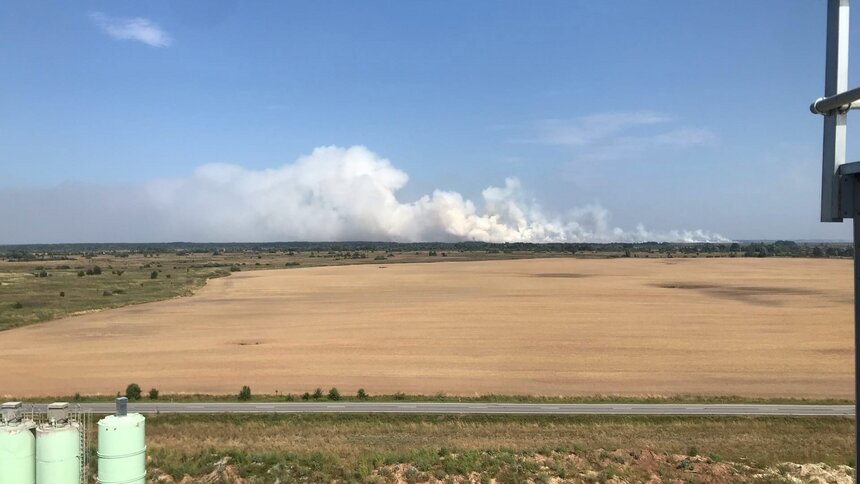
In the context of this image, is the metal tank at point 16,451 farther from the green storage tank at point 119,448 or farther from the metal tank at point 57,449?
the green storage tank at point 119,448

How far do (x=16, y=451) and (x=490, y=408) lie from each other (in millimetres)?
28912

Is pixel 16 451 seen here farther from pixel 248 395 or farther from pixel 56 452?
pixel 248 395

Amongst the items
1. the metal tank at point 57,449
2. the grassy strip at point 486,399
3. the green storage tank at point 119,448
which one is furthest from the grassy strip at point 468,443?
the metal tank at point 57,449

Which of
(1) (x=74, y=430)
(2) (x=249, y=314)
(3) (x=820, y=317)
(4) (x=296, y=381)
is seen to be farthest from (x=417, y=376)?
(3) (x=820, y=317)

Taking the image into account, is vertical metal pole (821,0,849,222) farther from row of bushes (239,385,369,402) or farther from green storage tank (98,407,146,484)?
row of bushes (239,385,369,402)

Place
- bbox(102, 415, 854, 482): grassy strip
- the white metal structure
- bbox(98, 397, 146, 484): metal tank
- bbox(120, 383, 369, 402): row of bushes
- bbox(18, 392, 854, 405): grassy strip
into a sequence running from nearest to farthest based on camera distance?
the white metal structure
bbox(98, 397, 146, 484): metal tank
bbox(102, 415, 854, 482): grassy strip
bbox(18, 392, 854, 405): grassy strip
bbox(120, 383, 369, 402): row of bushes

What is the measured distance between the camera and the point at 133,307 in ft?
323

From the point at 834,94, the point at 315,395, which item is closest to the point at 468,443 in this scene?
the point at 315,395

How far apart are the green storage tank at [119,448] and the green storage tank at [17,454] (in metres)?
1.56

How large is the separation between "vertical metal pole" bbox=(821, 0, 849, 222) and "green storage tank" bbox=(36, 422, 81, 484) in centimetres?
1495

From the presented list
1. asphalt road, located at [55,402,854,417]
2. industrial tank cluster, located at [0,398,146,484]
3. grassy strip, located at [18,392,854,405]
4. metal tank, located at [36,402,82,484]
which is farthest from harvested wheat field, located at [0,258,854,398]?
metal tank, located at [36,402,82,484]

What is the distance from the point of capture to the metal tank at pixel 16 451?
39.6 feet

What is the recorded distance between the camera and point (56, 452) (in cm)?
1220

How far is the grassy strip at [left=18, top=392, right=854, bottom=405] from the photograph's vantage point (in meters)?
39.2
